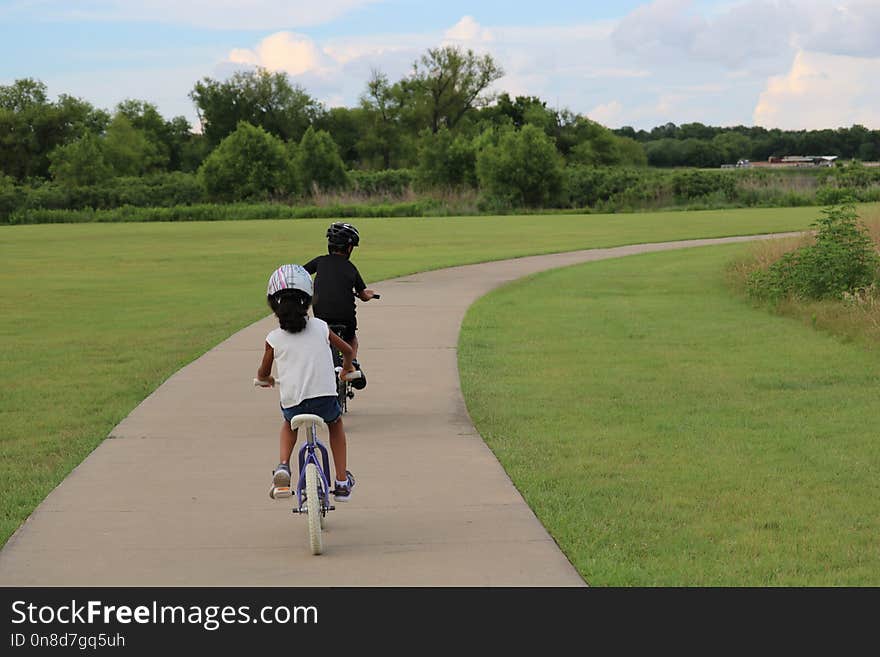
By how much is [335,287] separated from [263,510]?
2.70 meters

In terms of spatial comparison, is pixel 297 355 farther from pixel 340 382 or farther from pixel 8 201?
pixel 8 201

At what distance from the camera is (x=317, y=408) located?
7.19 meters

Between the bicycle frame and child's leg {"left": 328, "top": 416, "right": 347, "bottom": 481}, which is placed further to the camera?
child's leg {"left": 328, "top": 416, "right": 347, "bottom": 481}

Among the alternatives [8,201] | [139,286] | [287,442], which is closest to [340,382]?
[287,442]

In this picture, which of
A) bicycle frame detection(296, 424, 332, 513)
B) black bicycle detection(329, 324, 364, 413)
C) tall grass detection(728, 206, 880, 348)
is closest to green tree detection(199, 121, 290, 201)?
tall grass detection(728, 206, 880, 348)

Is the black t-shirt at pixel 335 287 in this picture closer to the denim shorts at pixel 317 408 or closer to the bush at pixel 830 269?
the denim shorts at pixel 317 408

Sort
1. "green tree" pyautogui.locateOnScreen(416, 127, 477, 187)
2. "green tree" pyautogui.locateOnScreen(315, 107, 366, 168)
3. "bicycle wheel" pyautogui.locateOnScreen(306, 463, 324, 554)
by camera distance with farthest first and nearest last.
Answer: "green tree" pyautogui.locateOnScreen(315, 107, 366, 168) < "green tree" pyautogui.locateOnScreen(416, 127, 477, 187) < "bicycle wheel" pyautogui.locateOnScreen(306, 463, 324, 554)

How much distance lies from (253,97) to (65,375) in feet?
391

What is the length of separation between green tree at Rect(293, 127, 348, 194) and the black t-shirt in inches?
2718

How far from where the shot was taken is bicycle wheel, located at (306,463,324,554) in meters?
6.68

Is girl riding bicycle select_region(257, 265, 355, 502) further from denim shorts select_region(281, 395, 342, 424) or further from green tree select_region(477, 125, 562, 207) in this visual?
green tree select_region(477, 125, 562, 207)

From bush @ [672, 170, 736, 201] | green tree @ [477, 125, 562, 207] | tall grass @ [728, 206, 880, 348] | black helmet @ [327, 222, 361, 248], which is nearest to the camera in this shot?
black helmet @ [327, 222, 361, 248]

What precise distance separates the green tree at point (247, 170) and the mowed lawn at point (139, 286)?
17463 mm
